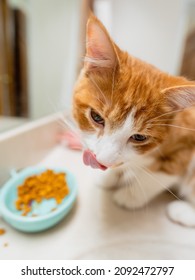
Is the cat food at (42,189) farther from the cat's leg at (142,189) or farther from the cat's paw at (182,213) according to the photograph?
the cat's paw at (182,213)

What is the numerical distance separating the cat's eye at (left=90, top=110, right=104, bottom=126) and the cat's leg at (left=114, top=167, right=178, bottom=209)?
23 centimetres

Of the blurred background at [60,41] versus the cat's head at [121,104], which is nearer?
the cat's head at [121,104]

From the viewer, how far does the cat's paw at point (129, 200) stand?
0.70 metres

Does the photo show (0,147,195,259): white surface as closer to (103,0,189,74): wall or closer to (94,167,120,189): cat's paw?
(94,167,120,189): cat's paw

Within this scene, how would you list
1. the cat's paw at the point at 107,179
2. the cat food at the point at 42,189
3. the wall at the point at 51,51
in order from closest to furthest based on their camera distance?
the cat food at the point at 42,189 → the cat's paw at the point at 107,179 → the wall at the point at 51,51

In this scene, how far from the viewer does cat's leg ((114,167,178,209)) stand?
2.30 ft

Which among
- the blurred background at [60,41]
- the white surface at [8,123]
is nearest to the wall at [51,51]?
the blurred background at [60,41]

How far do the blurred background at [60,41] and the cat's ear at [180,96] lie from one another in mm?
366

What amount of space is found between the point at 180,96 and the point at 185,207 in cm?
37

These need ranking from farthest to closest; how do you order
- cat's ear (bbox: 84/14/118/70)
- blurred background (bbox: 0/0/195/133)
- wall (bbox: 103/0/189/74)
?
1. wall (bbox: 103/0/189/74)
2. blurred background (bbox: 0/0/195/133)
3. cat's ear (bbox: 84/14/118/70)

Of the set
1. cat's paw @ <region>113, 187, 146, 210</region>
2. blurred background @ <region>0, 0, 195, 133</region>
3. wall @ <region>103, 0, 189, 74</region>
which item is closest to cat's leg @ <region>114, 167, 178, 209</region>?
cat's paw @ <region>113, 187, 146, 210</region>

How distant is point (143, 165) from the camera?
68 centimetres

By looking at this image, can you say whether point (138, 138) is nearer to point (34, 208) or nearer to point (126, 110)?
point (126, 110)

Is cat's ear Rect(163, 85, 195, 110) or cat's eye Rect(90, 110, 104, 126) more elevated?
cat's ear Rect(163, 85, 195, 110)
